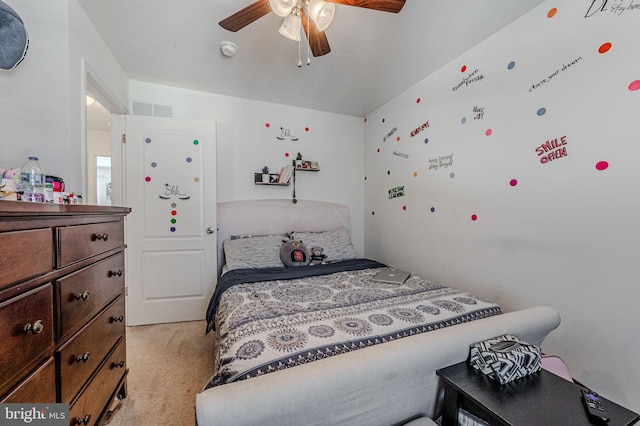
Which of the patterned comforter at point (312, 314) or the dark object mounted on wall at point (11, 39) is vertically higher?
the dark object mounted on wall at point (11, 39)

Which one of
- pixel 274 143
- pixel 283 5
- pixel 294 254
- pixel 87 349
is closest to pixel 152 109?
pixel 274 143

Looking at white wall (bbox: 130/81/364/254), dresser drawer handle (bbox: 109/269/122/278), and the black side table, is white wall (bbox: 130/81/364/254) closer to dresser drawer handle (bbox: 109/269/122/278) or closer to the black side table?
dresser drawer handle (bbox: 109/269/122/278)

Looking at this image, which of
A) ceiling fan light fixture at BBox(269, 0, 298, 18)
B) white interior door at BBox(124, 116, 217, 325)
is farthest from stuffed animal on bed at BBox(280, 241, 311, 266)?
ceiling fan light fixture at BBox(269, 0, 298, 18)

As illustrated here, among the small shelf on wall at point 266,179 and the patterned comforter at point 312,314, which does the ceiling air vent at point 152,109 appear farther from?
the patterned comforter at point 312,314

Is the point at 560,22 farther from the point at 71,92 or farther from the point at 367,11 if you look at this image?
the point at 71,92

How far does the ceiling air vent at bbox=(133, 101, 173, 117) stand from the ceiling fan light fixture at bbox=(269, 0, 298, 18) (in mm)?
1849

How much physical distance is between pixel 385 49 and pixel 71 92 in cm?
229

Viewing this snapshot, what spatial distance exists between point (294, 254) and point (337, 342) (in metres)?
1.43

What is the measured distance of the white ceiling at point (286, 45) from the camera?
5.92 feet

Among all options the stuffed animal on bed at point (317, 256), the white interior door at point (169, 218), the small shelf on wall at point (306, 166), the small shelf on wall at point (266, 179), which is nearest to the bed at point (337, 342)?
the stuffed animal on bed at point (317, 256)

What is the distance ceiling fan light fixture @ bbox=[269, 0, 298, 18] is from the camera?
1.42 metres

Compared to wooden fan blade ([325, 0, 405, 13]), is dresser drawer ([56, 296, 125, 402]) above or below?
below

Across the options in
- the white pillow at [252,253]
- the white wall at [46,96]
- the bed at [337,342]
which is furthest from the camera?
the white pillow at [252,253]

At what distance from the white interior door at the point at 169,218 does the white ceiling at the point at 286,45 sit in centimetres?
56
